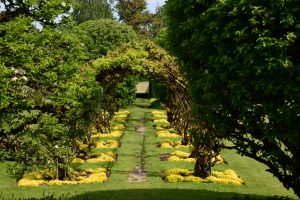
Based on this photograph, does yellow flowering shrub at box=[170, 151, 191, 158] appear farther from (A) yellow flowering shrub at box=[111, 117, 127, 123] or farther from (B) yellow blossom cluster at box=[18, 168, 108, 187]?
(A) yellow flowering shrub at box=[111, 117, 127, 123]

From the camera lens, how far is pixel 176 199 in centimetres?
1741

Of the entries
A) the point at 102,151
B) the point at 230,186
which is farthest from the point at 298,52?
the point at 102,151

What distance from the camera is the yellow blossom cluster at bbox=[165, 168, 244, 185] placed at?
2180 cm

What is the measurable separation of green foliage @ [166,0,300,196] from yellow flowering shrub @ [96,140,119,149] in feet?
60.9

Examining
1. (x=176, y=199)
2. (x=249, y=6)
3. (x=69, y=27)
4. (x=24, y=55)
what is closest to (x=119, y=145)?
(x=176, y=199)

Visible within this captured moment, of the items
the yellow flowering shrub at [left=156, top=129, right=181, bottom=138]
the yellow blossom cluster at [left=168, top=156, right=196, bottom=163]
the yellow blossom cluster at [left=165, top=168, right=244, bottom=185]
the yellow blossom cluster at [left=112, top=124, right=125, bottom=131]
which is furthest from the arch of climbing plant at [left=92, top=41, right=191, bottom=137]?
the yellow blossom cluster at [left=112, top=124, right=125, bottom=131]

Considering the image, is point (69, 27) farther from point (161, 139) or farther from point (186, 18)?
point (161, 139)

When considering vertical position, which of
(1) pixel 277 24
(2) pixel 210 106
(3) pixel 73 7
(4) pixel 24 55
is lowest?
(2) pixel 210 106

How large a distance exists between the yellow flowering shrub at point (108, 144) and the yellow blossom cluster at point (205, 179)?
833cm

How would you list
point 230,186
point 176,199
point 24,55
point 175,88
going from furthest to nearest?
1. point 175,88
2. point 230,186
3. point 176,199
4. point 24,55

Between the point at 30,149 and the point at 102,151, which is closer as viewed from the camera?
the point at 30,149

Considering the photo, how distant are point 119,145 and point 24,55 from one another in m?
20.2

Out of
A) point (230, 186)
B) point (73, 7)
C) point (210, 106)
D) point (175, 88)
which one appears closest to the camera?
point (210, 106)

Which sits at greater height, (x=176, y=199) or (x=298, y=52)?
(x=298, y=52)
